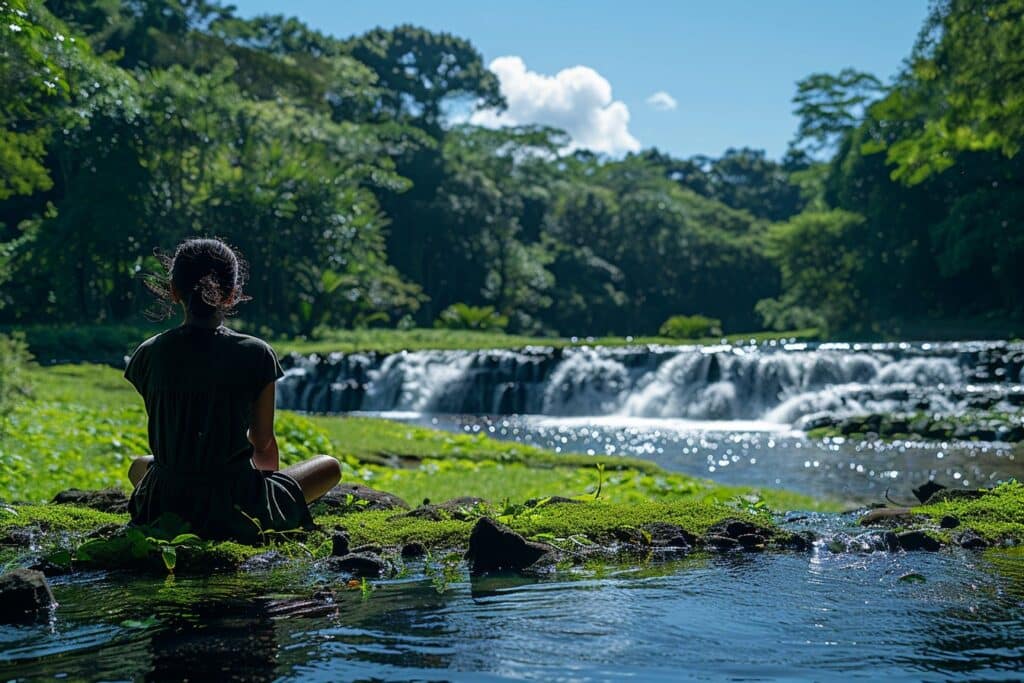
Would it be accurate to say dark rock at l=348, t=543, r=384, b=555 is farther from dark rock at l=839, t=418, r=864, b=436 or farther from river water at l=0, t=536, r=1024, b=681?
dark rock at l=839, t=418, r=864, b=436

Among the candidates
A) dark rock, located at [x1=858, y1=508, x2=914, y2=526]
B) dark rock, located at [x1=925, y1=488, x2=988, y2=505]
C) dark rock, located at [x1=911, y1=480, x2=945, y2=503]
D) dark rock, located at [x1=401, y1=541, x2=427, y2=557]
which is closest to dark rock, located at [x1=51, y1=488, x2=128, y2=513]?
dark rock, located at [x1=401, y1=541, x2=427, y2=557]

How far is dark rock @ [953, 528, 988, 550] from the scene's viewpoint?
547 centimetres

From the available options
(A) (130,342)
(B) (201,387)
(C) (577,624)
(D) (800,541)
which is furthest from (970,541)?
(A) (130,342)

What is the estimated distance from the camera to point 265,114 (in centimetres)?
3419

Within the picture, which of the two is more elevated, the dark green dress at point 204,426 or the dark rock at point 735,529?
the dark green dress at point 204,426

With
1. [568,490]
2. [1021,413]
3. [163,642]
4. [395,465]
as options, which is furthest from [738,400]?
[163,642]

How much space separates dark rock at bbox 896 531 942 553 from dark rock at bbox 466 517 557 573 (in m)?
1.92

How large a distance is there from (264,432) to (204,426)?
31 centimetres

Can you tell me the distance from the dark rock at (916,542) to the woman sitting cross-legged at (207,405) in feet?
10.7

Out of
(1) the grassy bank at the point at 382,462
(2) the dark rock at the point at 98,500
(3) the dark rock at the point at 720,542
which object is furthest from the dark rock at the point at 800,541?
(2) the dark rock at the point at 98,500

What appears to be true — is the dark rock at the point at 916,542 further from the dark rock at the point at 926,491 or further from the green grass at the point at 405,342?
the green grass at the point at 405,342

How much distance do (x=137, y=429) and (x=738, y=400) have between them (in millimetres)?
15057

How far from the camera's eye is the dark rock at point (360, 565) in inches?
193

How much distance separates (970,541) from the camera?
216 inches
